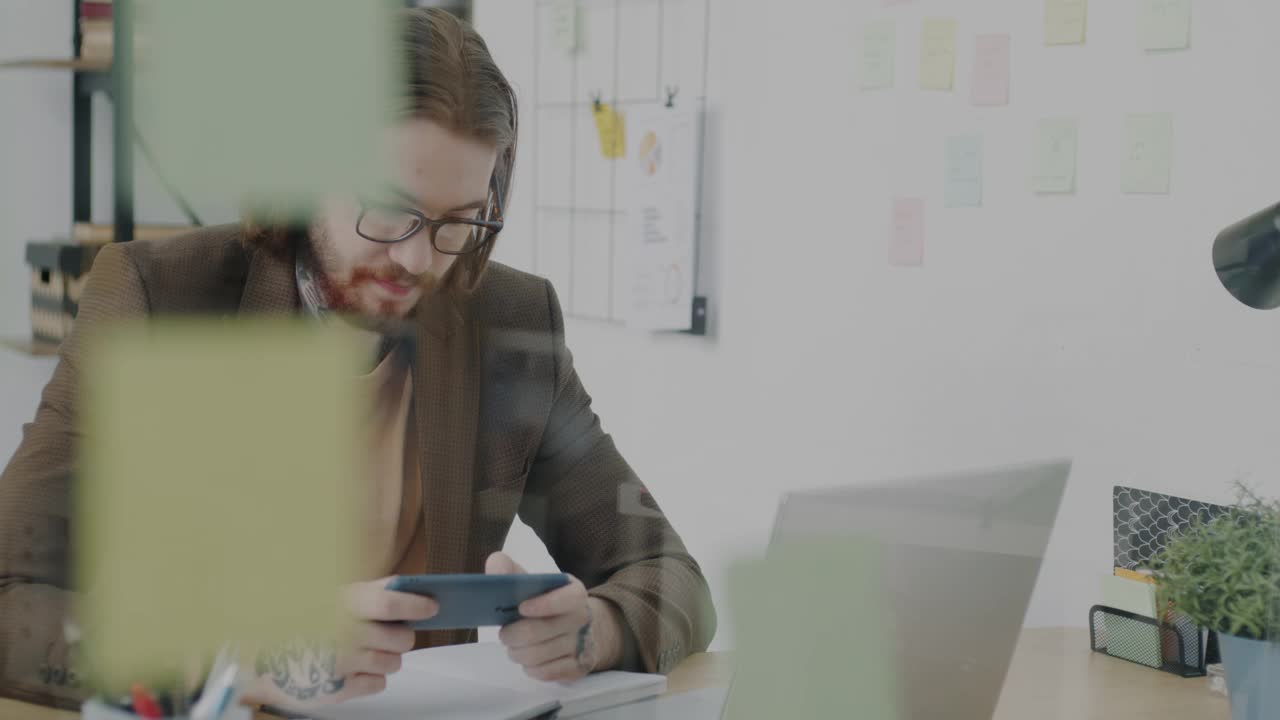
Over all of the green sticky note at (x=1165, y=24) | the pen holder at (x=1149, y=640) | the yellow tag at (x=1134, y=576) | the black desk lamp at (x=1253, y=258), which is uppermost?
the green sticky note at (x=1165, y=24)

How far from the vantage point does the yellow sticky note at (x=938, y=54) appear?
1598 millimetres

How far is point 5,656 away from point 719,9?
3.24 feet

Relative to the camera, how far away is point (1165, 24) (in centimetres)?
151

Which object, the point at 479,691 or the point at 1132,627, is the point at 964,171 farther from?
the point at 479,691

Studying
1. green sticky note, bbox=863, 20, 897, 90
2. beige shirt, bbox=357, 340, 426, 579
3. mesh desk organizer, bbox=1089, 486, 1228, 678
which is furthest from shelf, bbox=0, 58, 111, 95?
mesh desk organizer, bbox=1089, 486, 1228, 678

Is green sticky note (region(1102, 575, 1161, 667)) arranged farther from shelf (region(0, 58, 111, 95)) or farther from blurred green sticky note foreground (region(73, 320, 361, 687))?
shelf (region(0, 58, 111, 95))

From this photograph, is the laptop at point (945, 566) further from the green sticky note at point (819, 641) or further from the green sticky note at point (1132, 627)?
the green sticky note at point (1132, 627)

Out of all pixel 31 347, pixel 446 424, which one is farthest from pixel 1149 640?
pixel 31 347

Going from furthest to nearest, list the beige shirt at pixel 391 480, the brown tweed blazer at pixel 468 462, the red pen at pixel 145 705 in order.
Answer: the beige shirt at pixel 391 480 < the brown tweed blazer at pixel 468 462 < the red pen at pixel 145 705

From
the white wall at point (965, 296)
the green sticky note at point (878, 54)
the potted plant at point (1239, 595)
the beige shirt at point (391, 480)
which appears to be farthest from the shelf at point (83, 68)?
the potted plant at point (1239, 595)

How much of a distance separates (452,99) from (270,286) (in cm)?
23

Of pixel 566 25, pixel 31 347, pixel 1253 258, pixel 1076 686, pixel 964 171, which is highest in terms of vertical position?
pixel 566 25

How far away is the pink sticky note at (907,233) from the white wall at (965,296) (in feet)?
0.04

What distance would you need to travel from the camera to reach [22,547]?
40.0 inches
